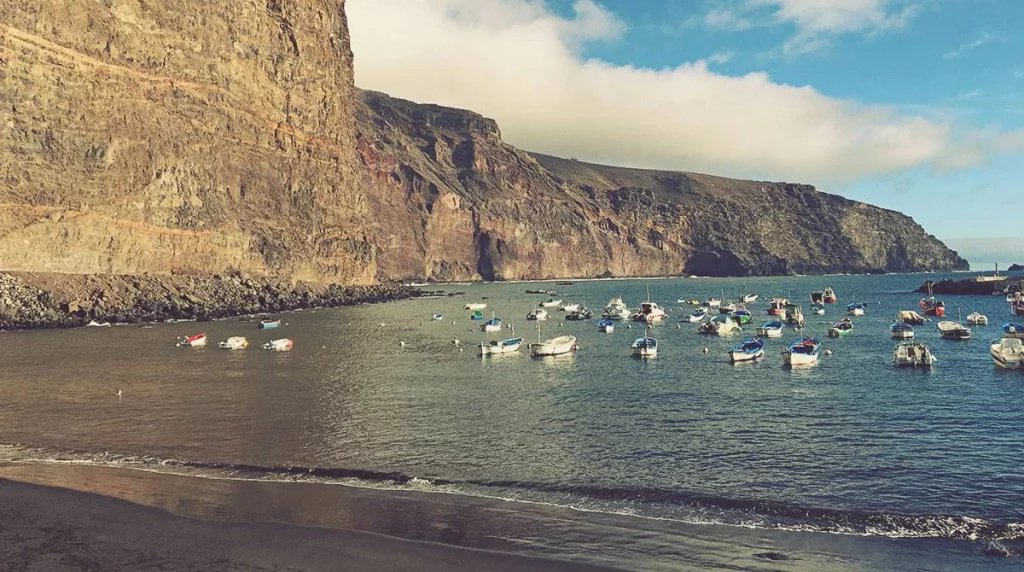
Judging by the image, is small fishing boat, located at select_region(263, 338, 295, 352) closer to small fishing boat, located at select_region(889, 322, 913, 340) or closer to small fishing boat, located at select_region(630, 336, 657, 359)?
small fishing boat, located at select_region(630, 336, 657, 359)

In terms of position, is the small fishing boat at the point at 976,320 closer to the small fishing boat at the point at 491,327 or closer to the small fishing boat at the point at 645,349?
the small fishing boat at the point at 645,349

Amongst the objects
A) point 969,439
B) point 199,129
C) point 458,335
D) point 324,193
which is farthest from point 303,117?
point 969,439

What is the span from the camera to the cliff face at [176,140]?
266 ft

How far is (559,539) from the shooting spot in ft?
53.3

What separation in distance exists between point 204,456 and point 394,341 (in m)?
42.2

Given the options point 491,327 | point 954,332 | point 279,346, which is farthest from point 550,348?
point 954,332

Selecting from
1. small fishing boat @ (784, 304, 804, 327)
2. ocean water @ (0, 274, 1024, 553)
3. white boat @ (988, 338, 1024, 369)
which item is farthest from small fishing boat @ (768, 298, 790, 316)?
white boat @ (988, 338, 1024, 369)

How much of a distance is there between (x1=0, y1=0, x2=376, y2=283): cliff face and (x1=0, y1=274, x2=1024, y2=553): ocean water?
105ft

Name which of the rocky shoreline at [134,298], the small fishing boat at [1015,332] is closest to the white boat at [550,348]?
the small fishing boat at [1015,332]

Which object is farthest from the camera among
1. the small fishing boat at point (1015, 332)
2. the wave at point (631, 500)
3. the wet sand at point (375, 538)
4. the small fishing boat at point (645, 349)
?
the small fishing boat at point (1015, 332)

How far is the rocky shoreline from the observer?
73.4 metres

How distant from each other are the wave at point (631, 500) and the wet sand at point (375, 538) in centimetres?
68

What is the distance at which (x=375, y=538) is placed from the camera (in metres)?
16.1

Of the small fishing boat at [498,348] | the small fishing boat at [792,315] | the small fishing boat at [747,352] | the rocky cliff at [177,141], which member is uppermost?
the rocky cliff at [177,141]
